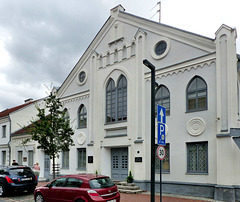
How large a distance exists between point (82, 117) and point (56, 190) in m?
9.40

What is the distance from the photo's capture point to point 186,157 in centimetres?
1422

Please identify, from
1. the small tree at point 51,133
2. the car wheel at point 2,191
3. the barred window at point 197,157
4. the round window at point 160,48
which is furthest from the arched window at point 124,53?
the car wheel at point 2,191

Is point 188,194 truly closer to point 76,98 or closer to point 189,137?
point 189,137

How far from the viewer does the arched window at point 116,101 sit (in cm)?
1753

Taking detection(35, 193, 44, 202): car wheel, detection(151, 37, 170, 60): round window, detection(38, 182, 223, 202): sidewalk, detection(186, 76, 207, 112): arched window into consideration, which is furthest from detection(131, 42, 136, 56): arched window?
detection(35, 193, 44, 202): car wheel

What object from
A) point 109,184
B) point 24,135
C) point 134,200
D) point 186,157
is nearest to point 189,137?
point 186,157

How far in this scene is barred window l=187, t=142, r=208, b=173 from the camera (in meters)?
13.6

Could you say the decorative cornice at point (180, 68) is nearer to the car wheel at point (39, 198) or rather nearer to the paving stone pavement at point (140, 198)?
the paving stone pavement at point (140, 198)

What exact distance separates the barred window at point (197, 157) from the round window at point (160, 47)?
519 centimetres

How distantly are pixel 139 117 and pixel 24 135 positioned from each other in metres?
13.3

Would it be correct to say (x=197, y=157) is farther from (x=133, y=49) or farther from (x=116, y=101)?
(x=133, y=49)

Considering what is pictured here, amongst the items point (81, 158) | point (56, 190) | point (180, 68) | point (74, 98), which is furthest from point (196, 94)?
point (74, 98)

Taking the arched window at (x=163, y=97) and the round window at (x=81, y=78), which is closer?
the arched window at (x=163, y=97)

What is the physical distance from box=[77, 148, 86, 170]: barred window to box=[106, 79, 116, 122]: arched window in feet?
10.5
